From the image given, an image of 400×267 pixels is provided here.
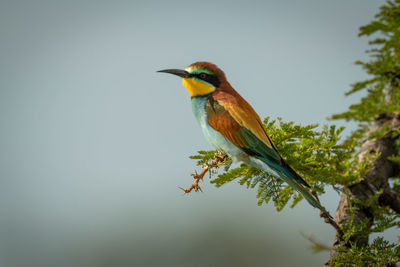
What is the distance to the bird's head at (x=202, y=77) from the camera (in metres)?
3.28

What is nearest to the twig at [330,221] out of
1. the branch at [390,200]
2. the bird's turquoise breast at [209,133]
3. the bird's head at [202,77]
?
the branch at [390,200]

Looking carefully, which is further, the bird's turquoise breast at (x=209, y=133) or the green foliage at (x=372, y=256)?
the bird's turquoise breast at (x=209, y=133)

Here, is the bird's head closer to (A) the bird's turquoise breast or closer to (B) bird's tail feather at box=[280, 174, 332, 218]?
(A) the bird's turquoise breast

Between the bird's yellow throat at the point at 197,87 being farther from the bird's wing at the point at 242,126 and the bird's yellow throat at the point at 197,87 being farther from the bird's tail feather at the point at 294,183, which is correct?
the bird's tail feather at the point at 294,183

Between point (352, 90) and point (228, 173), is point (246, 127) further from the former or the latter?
point (352, 90)

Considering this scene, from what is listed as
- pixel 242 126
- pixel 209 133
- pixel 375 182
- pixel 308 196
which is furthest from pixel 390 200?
pixel 209 133

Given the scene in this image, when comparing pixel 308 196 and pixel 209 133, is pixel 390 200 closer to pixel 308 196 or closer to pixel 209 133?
pixel 308 196

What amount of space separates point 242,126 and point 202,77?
0.58 m

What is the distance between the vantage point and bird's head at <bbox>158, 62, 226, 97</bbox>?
3279mm

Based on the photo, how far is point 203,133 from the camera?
3.23 meters

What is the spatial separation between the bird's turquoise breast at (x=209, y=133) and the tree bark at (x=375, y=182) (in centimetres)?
80

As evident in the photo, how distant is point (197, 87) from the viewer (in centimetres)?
331

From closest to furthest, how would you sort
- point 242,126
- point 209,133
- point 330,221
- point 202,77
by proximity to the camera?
point 330,221
point 242,126
point 209,133
point 202,77

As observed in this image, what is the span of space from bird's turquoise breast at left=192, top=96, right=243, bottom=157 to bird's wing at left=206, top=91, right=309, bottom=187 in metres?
0.03
